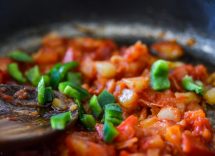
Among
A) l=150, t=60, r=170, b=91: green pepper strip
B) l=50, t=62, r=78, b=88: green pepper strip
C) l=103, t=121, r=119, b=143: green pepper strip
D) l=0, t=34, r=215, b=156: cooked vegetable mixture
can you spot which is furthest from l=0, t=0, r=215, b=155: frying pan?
l=103, t=121, r=119, b=143: green pepper strip

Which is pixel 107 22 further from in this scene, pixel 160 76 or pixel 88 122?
pixel 88 122

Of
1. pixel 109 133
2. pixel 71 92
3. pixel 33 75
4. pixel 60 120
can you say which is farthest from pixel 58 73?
pixel 109 133

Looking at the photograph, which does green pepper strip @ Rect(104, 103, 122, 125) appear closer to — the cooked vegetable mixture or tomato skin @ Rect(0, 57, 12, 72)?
the cooked vegetable mixture

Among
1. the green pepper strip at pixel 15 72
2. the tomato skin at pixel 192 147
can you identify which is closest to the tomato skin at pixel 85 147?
the tomato skin at pixel 192 147

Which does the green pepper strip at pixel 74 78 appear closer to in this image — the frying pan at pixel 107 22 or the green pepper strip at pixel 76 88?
the green pepper strip at pixel 76 88

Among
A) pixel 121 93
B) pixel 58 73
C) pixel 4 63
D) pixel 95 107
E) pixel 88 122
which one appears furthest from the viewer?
pixel 4 63

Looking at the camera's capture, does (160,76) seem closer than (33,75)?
Yes
